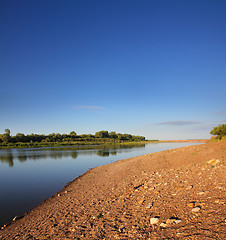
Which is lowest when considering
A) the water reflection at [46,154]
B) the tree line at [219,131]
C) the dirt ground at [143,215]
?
the water reflection at [46,154]

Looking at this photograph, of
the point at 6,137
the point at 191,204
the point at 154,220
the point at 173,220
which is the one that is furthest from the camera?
the point at 6,137

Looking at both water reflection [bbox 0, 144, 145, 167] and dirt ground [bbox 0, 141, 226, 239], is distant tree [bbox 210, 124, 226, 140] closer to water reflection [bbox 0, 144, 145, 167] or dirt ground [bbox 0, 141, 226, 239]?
water reflection [bbox 0, 144, 145, 167]

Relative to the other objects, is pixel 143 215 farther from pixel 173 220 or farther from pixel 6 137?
pixel 6 137

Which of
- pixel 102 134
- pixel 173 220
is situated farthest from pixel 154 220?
pixel 102 134

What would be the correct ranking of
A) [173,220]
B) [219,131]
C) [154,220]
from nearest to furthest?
1. [173,220]
2. [154,220]
3. [219,131]

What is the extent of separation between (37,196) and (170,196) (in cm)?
1169

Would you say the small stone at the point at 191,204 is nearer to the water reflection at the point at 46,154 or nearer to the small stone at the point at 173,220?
the small stone at the point at 173,220

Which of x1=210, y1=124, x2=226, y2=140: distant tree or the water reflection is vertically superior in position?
x1=210, y1=124, x2=226, y2=140: distant tree

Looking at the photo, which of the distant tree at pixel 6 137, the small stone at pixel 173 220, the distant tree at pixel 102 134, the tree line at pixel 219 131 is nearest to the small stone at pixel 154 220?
the small stone at pixel 173 220

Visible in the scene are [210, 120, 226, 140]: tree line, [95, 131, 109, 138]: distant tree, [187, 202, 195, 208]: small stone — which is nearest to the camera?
[187, 202, 195, 208]: small stone

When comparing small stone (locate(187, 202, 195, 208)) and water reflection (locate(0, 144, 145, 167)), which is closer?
small stone (locate(187, 202, 195, 208))

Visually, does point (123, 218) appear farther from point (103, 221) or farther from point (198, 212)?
point (198, 212)

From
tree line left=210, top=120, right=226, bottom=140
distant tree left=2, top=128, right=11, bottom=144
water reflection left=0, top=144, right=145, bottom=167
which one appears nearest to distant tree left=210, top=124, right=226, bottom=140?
tree line left=210, top=120, right=226, bottom=140

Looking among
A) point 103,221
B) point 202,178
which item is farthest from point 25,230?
point 202,178
